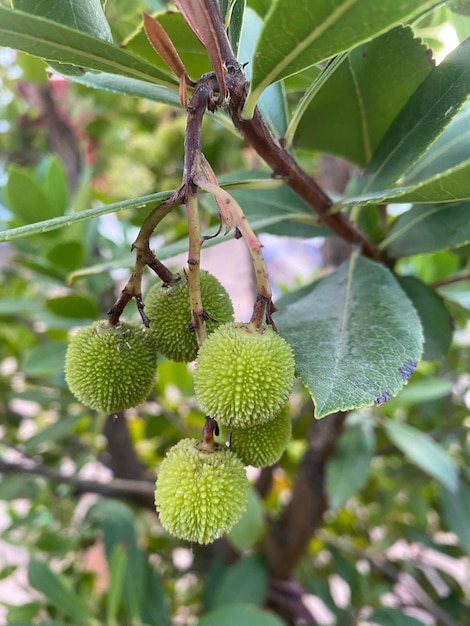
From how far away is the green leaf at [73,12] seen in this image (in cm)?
40

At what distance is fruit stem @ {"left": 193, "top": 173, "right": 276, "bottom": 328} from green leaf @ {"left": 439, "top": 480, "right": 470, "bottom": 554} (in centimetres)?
101

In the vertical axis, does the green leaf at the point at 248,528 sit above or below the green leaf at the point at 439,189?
below

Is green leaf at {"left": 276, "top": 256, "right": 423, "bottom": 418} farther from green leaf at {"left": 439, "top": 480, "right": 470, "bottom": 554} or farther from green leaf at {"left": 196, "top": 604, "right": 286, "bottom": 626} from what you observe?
green leaf at {"left": 439, "top": 480, "right": 470, "bottom": 554}

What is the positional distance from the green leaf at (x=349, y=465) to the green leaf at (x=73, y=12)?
35.4 inches

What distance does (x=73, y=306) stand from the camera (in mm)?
997

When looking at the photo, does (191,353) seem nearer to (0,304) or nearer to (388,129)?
(388,129)

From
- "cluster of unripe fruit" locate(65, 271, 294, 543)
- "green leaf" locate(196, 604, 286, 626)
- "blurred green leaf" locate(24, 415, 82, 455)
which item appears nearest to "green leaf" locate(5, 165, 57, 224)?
"blurred green leaf" locate(24, 415, 82, 455)

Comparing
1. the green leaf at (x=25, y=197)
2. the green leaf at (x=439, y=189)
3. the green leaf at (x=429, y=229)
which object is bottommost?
the green leaf at (x=439, y=189)

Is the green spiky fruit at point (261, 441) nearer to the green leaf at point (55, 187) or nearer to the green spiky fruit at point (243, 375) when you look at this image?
the green spiky fruit at point (243, 375)

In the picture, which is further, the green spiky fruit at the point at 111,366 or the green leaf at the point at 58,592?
the green leaf at the point at 58,592

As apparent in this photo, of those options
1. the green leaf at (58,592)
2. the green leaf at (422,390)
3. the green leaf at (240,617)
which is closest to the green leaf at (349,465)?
the green leaf at (422,390)

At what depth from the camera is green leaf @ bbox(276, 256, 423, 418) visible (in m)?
0.39

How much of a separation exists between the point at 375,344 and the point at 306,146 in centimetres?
37

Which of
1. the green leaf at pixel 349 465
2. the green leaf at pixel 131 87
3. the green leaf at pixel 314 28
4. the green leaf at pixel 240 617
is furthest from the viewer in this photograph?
the green leaf at pixel 349 465
